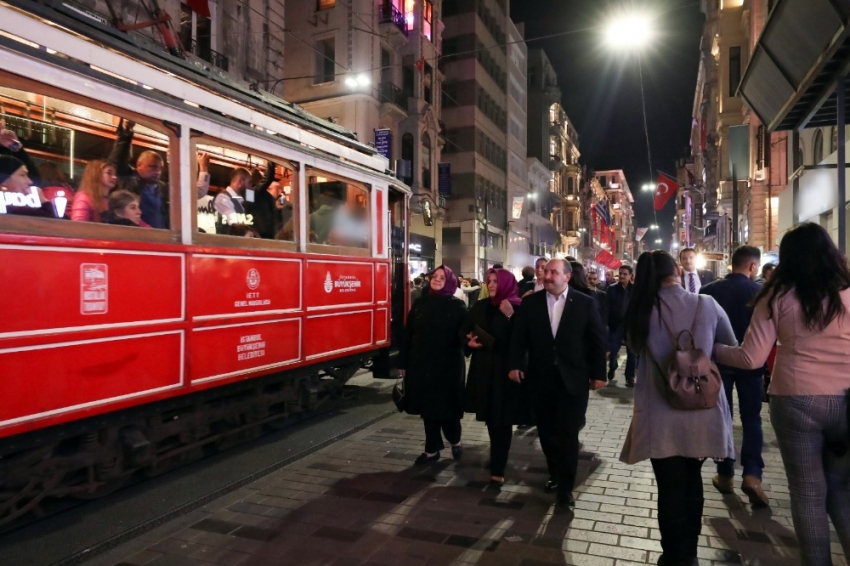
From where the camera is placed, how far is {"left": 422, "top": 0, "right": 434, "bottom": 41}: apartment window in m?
30.5

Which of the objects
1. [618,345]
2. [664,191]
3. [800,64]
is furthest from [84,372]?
[664,191]

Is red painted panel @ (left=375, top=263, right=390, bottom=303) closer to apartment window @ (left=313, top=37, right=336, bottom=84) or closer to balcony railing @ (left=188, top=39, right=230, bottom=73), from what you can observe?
balcony railing @ (left=188, top=39, right=230, bottom=73)

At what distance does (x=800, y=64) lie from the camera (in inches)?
261

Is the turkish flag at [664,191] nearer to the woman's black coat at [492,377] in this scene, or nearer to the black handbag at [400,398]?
the black handbag at [400,398]

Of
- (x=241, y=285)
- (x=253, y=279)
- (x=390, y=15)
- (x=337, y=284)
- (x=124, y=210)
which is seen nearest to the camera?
(x=124, y=210)

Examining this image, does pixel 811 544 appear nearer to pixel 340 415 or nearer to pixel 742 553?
pixel 742 553

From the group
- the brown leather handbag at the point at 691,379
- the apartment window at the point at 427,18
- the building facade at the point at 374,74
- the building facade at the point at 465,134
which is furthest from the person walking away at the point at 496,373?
the building facade at the point at 465,134

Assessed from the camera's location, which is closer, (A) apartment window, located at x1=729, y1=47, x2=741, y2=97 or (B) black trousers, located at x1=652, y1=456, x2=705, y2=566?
(B) black trousers, located at x1=652, y1=456, x2=705, y2=566

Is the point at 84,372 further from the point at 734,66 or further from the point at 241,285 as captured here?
the point at 734,66

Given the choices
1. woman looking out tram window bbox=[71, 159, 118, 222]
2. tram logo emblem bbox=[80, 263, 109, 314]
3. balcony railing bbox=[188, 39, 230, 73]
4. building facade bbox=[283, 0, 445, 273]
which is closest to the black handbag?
tram logo emblem bbox=[80, 263, 109, 314]

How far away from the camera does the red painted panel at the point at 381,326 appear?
8.76 metres

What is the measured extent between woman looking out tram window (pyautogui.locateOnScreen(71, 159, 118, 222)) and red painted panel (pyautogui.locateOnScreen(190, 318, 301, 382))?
1.32 metres

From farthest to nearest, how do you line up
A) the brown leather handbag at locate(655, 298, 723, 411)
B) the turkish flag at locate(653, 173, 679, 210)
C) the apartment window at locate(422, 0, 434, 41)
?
the turkish flag at locate(653, 173, 679, 210)
the apartment window at locate(422, 0, 434, 41)
the brown leather handbag at locate(655, 298, 723, 411)

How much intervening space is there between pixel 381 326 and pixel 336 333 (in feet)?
4.20
